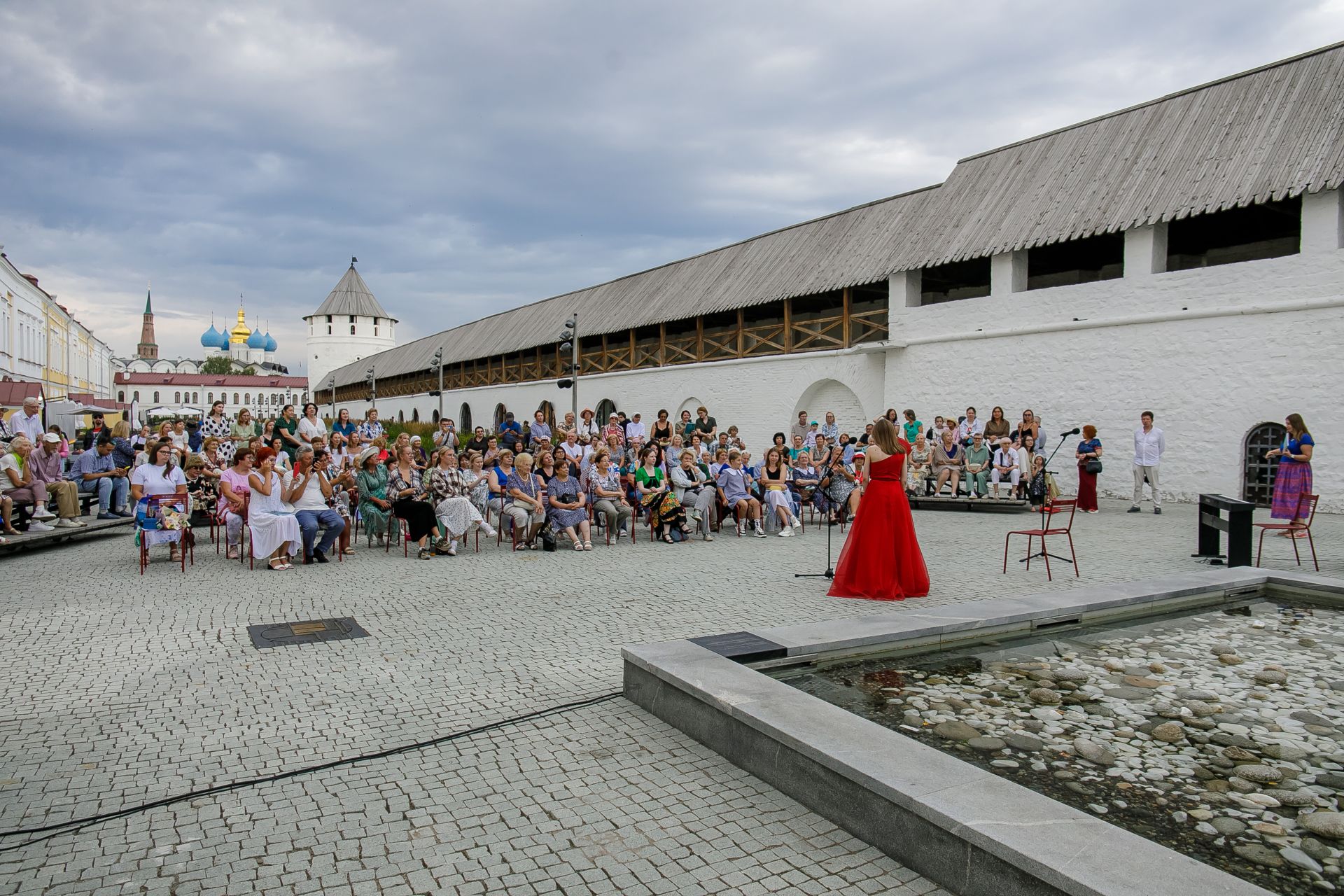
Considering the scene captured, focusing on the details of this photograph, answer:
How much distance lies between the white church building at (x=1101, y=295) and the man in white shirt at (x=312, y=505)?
45.7ft

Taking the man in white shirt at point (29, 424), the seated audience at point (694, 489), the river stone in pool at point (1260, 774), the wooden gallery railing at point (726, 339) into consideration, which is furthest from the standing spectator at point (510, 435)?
the river stone in pool at point (1260, 774)

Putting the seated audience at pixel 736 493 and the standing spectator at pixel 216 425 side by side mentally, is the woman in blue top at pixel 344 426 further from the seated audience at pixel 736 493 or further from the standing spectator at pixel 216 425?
the seated audience at pixel 736 493

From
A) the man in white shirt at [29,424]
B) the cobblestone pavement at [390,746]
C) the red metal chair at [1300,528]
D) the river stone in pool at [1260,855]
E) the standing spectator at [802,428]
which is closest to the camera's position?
the river stone in pool at [1260,855]

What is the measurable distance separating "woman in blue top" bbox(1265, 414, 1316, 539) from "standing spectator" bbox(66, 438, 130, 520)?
16.3 metres

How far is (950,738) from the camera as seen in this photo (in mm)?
3824

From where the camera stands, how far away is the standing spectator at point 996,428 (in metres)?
15.8

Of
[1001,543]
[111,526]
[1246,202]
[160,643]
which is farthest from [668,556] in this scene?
[1246,202]

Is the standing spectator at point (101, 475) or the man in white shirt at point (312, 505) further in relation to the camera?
the standing spectator at point (101, 475)

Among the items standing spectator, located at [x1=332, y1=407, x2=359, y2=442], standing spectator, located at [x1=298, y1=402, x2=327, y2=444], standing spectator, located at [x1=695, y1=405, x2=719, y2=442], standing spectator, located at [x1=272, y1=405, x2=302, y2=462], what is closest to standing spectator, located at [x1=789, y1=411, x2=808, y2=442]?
standing spectator, located at [x1=695, y1=405, x2=719, y2=442]

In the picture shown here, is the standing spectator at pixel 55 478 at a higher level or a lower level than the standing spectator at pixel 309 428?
lower

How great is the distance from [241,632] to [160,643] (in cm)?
52

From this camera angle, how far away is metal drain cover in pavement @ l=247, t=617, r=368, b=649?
19.4ft

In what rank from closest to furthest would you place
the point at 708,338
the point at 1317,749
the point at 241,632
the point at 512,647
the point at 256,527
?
1. the point at 1317,749
2. the point at 512,647
3. the point at 241,632
4. the point at 256,527
5. the point at 708,338

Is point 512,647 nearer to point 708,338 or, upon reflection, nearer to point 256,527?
point 256,527
